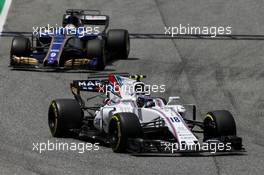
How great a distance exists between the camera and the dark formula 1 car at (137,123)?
53.4 feet

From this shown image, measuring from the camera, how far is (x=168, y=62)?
89.5 feet

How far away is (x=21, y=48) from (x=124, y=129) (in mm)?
11033

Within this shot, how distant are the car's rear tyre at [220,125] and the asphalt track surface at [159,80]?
658 mm

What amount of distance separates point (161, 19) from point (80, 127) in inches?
636

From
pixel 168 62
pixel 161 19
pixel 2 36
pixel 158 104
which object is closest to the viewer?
pixel 158 104

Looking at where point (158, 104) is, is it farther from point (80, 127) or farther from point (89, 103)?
point (89, 103)

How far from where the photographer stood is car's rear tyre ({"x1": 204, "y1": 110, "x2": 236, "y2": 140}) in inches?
673

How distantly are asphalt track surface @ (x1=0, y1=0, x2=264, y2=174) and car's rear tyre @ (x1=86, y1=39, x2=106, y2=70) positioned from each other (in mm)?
594

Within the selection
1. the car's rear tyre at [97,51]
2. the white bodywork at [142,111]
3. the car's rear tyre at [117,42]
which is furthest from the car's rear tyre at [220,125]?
the car's rear tyre at [117,42]

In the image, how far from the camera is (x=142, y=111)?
57.3ft

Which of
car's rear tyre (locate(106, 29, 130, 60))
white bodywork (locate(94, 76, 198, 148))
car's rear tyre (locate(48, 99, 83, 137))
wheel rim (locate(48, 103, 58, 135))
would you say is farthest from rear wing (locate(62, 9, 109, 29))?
car's rear tyre (locate(48, 99, 83, 137))

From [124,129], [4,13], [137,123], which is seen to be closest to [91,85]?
[137,123]

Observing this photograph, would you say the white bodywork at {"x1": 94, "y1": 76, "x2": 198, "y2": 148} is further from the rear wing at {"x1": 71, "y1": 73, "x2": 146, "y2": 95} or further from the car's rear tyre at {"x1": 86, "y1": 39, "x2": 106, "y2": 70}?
the car's rear tyre at {"x1": 86, "y1": 39, "x2": 106, "y2": 70}

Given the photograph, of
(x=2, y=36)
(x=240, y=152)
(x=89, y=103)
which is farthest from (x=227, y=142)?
(x=2, y=36)
